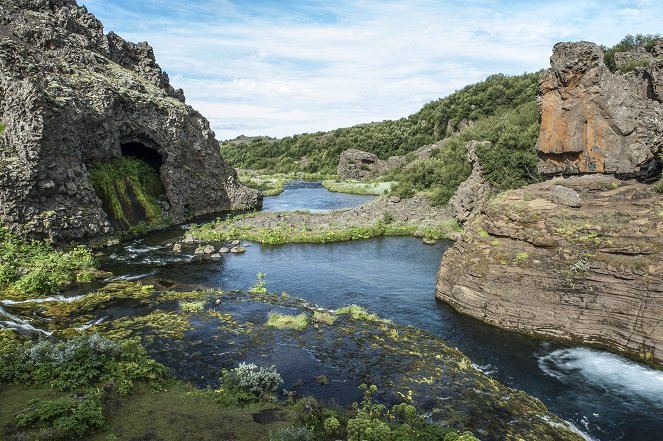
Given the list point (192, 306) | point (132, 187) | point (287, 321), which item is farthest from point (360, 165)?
point (287, 321)

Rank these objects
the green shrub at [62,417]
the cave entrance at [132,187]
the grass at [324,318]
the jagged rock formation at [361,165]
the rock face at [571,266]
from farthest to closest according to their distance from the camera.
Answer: the jagged rock formation at [361,165] → the cave entrance at [132,187] → the grass at [324,318] → the rock face at [571,266] → the green shrub at [62,417]

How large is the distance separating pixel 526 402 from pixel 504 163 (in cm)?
3771

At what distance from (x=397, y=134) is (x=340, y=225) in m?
88.7

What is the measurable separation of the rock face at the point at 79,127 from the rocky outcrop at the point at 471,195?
34443mm

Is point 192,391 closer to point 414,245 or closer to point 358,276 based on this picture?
point 358,276

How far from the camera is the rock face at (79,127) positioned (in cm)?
3816

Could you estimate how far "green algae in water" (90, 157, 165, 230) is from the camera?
47.6 meters

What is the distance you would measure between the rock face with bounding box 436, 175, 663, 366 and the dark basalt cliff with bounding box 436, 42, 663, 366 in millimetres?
52

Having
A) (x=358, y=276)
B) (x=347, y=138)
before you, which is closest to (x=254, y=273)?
(x=358, y=276)

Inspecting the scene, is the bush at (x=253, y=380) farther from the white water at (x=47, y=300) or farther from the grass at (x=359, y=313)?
the white water at (x=47, y=300)

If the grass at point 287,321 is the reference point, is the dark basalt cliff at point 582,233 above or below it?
above

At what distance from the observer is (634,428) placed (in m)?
16.2

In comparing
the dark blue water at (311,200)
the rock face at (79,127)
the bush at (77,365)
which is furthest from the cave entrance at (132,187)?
the bush at (77,365)

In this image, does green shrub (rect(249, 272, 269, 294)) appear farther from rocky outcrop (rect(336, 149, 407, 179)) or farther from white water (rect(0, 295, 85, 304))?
rocky outcrop (rect(336, 149, 407, 179))
